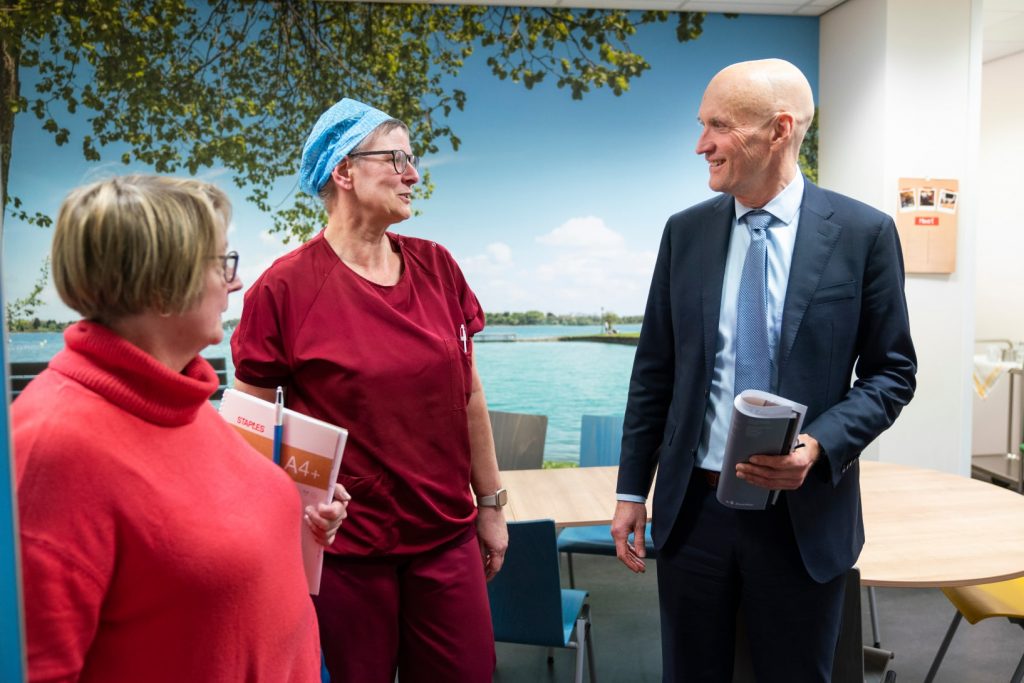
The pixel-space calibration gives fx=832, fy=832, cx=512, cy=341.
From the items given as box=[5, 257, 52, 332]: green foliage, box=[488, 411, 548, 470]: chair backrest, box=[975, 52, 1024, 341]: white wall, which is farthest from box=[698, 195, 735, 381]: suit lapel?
box=[975, 52, 1024, 341]: white wall

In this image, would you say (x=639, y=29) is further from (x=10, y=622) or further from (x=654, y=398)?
(x=10, y=622)

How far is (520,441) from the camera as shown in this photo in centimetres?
374

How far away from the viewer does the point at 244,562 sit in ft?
3.14

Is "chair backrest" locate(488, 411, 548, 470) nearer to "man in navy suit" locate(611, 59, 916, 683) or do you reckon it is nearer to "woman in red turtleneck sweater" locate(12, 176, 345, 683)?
"man in navy suit" locate(611, 59, 916, 683)

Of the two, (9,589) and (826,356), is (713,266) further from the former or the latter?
(9,589)

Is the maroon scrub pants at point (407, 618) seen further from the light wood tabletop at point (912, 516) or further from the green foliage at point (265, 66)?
the green foliage at point (265, 66)

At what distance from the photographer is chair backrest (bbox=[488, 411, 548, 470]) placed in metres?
3.71

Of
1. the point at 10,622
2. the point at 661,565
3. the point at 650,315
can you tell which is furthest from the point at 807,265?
the point at 10,622

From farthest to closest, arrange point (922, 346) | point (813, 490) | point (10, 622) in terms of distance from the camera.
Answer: point (922, 346)
point (813, 490)
point (10, 622)

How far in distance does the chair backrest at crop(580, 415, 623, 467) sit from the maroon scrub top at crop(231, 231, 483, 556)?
211 centimetres

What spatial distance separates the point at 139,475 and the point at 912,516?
2.46m

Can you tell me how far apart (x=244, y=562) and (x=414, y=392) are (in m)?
0.72

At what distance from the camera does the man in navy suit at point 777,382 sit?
63.7 inches

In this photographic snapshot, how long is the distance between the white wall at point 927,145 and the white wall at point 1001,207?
1829 millimetres
